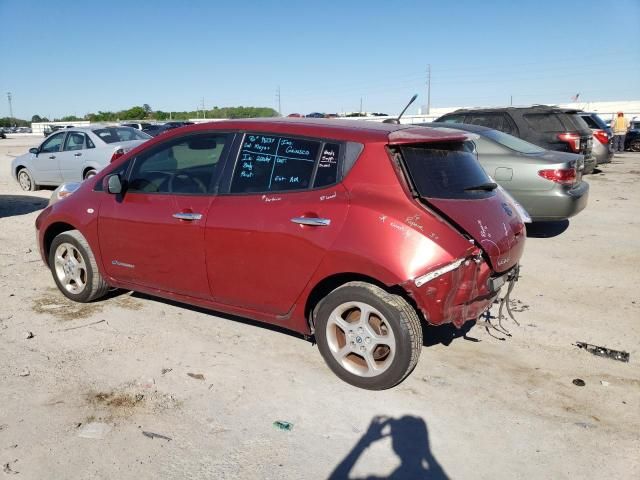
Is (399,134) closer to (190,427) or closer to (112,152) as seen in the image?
(190,427)

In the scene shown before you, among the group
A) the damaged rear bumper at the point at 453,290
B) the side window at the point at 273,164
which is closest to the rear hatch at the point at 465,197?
the damaged rear bumper at the point at 453,290

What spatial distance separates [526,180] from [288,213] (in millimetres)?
4725

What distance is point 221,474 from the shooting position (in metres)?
2.71

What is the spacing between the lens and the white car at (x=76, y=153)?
11281mm

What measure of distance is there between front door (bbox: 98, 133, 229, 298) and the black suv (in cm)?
806

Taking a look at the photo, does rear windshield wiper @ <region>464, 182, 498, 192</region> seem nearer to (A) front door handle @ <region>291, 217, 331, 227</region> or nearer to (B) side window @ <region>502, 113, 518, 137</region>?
(A) front door handle @ <region>291, 217, 331, 227</region>

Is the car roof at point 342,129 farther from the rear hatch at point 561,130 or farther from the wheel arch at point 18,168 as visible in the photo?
the wheel arch at point 18,168

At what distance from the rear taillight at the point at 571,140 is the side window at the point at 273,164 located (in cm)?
812

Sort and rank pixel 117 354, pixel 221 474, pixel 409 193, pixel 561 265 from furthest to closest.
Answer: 1. pixel 561 265
2. pixel 117 354
3. pixel 409 193
4. pixel 221 474

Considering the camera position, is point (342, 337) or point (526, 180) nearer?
point (342, 337)

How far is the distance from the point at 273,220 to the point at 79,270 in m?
2.34

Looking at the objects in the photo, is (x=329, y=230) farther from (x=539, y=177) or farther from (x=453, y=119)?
(x=453, y=119)

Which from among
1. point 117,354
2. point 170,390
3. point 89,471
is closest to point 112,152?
point 117,354

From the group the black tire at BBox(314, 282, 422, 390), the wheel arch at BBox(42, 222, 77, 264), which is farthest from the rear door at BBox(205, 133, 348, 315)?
the wheel arch at BBox(42, 222, 77, 264)
